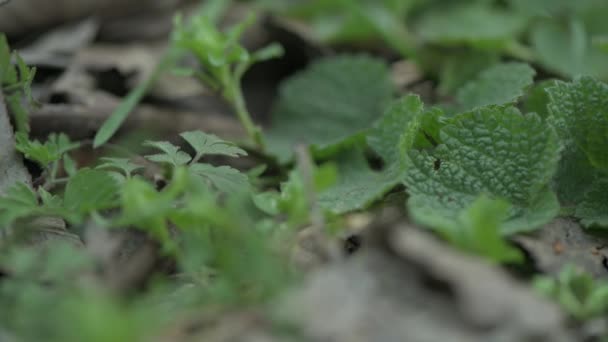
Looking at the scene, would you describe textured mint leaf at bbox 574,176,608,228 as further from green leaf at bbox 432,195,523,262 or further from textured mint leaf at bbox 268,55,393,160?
textured mint leaf at bbox 268,55,393,160

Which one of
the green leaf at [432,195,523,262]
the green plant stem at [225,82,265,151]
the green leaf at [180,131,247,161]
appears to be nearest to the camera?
the green leaf at [432,195,523,262]

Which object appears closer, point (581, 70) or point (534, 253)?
point (534, 253)

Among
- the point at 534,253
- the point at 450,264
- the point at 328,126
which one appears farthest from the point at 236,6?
the point at 450,264

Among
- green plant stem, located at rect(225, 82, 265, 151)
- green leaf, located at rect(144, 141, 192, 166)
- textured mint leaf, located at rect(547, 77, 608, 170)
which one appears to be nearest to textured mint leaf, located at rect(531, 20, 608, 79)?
textured mint leaf, located at rect(547, 77, 608, 170)

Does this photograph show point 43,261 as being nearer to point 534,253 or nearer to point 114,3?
point 534,253

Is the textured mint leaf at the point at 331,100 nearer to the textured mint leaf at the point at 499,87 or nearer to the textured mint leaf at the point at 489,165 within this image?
the textured mint leaf at the point at 499,87

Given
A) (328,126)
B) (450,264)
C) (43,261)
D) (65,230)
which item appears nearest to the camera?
(450,264)

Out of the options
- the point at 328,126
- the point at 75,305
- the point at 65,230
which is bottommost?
the point at 328,126

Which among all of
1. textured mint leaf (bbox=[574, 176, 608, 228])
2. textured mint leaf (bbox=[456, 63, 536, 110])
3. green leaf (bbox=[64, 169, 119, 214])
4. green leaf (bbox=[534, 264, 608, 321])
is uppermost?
green leaf (bbox=[64, 169, 119, 214])
